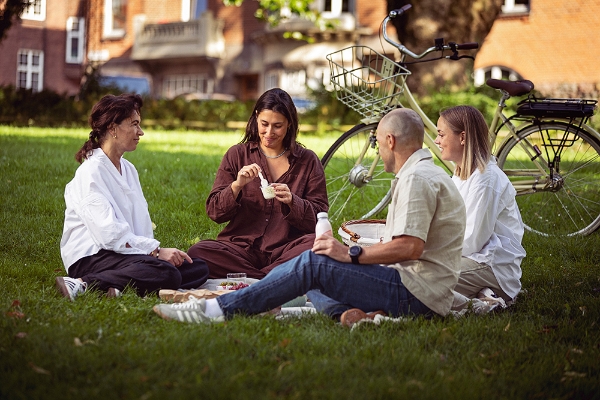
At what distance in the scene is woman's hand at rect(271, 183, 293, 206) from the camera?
4.91 meters

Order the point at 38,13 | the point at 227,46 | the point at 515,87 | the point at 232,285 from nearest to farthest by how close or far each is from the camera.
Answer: the point at 232,285
the point at 515,87
the point at 227,46
the point at 38,13

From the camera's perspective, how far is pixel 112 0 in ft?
116

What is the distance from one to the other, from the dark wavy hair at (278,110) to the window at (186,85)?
89.0ft

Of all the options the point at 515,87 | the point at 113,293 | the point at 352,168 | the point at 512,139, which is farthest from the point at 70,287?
the point at 512,139

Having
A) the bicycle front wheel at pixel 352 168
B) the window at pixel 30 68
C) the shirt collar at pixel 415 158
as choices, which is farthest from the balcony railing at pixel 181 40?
the shirt collar at pixel 415 158

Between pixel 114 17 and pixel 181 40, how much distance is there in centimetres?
525

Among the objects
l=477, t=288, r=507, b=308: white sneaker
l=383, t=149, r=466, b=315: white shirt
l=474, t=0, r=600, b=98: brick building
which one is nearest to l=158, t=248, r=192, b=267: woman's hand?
l=383, t=149, r=466, b=315: white shirt

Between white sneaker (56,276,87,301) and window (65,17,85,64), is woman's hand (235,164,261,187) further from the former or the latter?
window (65,17,85,64)

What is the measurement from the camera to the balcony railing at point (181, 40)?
3127 centimetres

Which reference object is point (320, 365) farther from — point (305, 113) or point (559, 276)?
point (305, 113)

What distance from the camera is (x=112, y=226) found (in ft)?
15.1

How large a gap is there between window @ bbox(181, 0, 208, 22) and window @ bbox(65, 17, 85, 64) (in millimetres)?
7240

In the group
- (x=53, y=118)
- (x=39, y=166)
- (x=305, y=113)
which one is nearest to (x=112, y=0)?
(x=53, y=118)

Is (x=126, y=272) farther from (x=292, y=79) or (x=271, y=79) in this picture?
(x=271, y=79)
